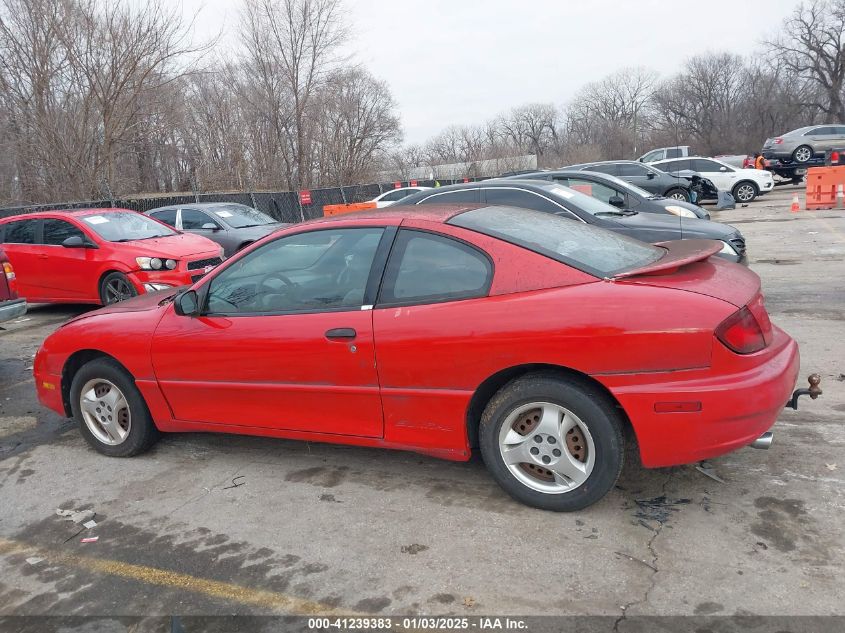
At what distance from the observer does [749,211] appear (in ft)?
63.8

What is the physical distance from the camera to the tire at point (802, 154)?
27219 mm

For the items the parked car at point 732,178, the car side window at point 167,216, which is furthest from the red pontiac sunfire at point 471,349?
the parked car at point 732,178

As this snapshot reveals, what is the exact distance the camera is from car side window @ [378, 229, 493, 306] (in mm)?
3330

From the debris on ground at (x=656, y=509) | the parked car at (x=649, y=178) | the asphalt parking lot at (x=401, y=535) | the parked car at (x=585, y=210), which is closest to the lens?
the asphalt parking lot at (x=401, y=535)

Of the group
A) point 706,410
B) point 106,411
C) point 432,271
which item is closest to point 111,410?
point 106,411

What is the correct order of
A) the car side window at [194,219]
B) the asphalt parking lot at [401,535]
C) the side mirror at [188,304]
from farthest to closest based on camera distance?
the car side window at [194,219] < the side mirror at [188,304] < the asphalt parking lot at [401,535]

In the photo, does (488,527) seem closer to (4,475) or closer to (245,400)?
(245,400)

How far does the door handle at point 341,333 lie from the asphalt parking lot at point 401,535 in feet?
2.98

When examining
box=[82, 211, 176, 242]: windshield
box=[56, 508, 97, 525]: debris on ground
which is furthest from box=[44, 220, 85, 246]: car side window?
box=[56, 508, 97, 525]: debris on ground

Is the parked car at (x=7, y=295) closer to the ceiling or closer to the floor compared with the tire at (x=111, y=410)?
closer to the ceiling

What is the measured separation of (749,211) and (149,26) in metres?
18.5

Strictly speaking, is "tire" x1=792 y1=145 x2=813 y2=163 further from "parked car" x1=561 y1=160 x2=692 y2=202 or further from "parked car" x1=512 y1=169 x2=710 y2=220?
"parked car" x1=512 y1=169 x2=710 y2=220

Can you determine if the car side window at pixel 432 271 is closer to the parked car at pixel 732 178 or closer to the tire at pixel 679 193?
the tire at pixel 679 193

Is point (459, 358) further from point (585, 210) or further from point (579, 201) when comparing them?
point (579, 201)
